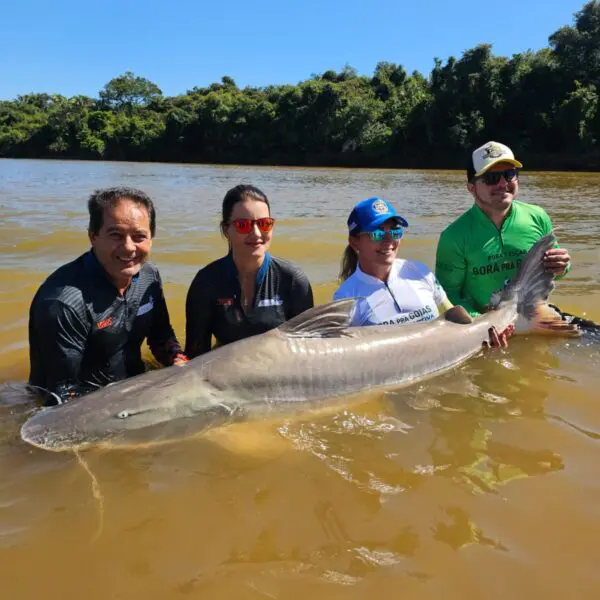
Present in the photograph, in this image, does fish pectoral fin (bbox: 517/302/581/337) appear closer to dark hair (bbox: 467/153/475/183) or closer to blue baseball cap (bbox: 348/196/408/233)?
dark hair (bbox: 467/153/475/183)

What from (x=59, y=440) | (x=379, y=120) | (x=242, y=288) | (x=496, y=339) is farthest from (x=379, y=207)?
(x=379, y=120)

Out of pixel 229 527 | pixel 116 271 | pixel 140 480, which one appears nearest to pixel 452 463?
pixel 229 527

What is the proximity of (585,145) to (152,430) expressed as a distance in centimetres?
4431

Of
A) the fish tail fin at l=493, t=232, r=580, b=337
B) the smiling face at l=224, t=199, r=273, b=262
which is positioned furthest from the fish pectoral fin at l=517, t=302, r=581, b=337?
the smiling face at l=224, t=199, r=273, b=262

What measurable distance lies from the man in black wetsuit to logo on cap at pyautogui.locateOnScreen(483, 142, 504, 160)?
8.50ft

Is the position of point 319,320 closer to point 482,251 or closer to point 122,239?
point 122,239

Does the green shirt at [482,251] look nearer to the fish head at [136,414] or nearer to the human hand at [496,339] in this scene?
the human hand at [496,339]

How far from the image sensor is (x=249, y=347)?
3.30m

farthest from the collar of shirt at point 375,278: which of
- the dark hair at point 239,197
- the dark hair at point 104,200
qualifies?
the dark hair at point 104,200

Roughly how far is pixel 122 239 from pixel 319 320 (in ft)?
4.04

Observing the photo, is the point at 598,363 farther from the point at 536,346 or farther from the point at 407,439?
the point at 407,439

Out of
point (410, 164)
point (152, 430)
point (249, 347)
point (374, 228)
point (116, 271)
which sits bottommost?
point (152, 430)

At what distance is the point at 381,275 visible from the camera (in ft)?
12.8

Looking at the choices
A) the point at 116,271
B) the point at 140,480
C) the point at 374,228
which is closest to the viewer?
the point at 140,480
